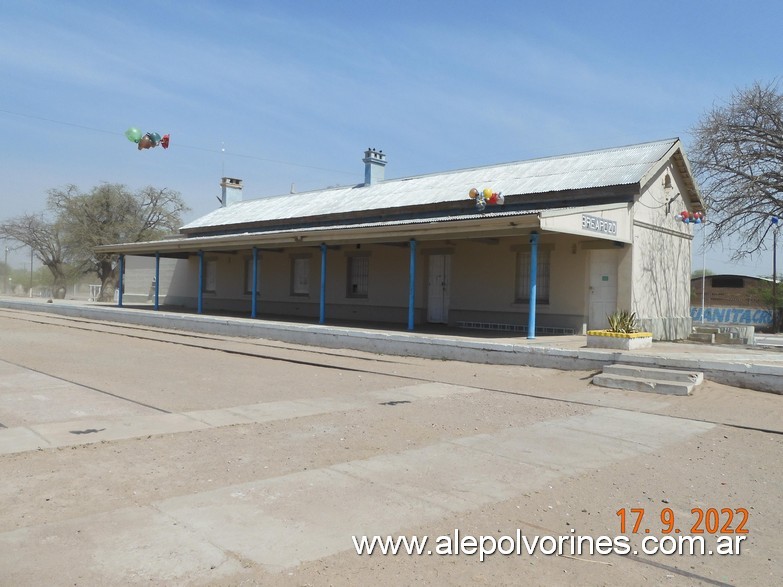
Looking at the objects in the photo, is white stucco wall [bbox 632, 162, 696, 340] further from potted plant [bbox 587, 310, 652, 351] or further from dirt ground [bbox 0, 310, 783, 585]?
dirt ground [bbox 0, 310, 783, 585]


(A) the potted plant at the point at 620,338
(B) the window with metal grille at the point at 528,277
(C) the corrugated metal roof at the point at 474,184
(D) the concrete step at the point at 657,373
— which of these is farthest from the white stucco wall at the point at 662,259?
(D) the concrete step at the point at 657,373

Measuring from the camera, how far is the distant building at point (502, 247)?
1616 cm

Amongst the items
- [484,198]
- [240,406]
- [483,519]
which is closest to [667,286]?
[484,198]

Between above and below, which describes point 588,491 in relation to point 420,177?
below

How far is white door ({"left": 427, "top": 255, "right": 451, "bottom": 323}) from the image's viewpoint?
63.8 feet

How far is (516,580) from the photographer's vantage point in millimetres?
3711

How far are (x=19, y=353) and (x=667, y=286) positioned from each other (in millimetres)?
16520

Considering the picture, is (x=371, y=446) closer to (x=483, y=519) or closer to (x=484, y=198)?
(x=483, y=519)

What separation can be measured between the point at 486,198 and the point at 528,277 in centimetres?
243

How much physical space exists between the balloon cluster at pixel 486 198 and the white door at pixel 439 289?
2.05m

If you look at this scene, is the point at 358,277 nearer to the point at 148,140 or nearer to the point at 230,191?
the point at 148,140

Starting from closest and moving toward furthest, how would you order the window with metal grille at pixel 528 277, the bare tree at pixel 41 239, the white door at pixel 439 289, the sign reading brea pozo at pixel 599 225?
the sign reading brea pozo at pixel 599 225 → the window with metal grille at pixel 528 277 → the white door at pixel 439 289 → the bare tree at pixel 41 239

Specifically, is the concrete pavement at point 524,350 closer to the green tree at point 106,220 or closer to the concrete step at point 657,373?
the concrete step at point 657,373

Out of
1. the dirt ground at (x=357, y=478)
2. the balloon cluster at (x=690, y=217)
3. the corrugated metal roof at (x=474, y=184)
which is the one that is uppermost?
the corrugated metal roof at (x=474, y=184)
